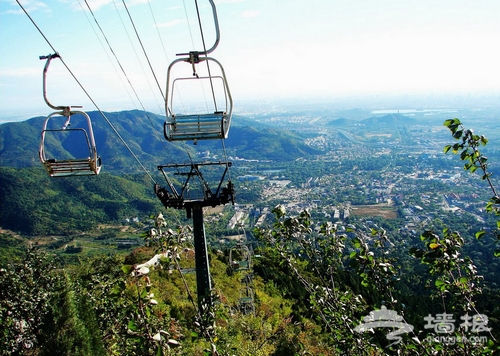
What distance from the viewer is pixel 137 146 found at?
125 meters

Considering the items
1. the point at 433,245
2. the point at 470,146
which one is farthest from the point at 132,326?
the point at 470,146

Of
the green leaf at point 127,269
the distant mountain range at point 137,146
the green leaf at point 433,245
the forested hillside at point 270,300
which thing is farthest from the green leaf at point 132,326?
the distant mountain range at point 137,146

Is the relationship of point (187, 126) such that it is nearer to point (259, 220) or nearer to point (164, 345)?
point (164, 345)

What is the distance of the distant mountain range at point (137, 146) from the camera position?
107 m

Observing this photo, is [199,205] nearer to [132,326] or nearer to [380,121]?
[132,326]

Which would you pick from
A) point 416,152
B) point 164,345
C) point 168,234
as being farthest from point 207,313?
point 416,152

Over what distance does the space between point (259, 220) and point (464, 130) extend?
54.5 metres

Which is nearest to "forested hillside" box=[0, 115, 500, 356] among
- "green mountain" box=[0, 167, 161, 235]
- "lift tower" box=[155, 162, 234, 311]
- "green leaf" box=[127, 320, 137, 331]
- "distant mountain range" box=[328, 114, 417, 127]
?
"green leaf" box=[127, 320, 137, 331]

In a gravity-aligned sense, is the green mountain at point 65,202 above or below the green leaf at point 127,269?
below

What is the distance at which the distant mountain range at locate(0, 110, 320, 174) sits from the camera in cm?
10719

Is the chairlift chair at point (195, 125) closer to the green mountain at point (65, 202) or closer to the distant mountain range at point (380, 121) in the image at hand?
the green mountain at point (65, 202)

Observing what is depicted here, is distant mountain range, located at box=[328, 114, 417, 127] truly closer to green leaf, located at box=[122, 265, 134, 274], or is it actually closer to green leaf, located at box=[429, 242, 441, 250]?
green leaf, located at box=[429, 242, 441, 250]

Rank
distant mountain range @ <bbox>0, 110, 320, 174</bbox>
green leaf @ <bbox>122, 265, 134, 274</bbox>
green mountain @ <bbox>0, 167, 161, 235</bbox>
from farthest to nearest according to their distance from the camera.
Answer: distant mountain range @ <bbox>0, 110, 320, 174</bbox> → green mountain @ <bbox>0, 167, 161, 235</bbox> → green leaf @ <bbox>122, 265, 134, 274</bbox>

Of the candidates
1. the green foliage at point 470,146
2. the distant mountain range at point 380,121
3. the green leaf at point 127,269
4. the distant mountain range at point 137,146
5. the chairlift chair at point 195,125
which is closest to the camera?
the green leaf at point 127,269
